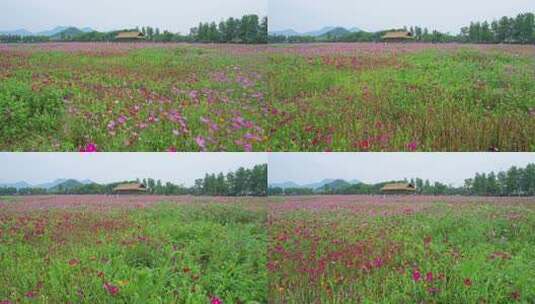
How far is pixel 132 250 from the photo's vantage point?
5508mm

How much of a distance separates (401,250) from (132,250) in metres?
2.60

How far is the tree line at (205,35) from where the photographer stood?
6206mm

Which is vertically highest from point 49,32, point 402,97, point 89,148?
point 49,32

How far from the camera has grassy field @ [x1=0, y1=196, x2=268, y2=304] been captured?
515 centimetres

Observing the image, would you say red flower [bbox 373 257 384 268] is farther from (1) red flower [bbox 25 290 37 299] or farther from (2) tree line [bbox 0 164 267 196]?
(1) red flower [bbox 25 290 37 299]

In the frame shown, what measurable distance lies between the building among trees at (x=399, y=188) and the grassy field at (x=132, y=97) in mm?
1409

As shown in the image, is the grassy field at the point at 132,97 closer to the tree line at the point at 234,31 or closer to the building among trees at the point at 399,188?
the tree line at the point at 234,31

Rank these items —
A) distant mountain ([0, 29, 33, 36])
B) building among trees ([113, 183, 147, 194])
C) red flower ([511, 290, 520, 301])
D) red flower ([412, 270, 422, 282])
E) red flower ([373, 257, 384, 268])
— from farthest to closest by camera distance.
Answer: distant mountain ([0, 29, 33, 36]) < building among trees ([113, 183, 147, 194]) < red flower ([373, 257, 384, 268]) < red flower ([412, 270, 422, 282]) < red flower ([511, 290, 520, 301])

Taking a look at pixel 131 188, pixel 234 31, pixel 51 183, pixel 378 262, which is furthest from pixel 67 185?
pixel 378 262

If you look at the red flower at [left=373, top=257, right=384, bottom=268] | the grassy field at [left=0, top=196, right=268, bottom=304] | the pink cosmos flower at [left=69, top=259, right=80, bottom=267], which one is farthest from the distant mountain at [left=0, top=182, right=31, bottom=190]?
the red flower at [left=373, top=257, right=384, bottom=268]

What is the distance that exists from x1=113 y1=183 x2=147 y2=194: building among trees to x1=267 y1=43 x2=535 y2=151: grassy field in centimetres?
151

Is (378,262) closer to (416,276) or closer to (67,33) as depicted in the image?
(416,276)

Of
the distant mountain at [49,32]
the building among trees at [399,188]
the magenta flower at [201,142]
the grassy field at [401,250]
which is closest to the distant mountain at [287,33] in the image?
the magenta flower at [201,142]

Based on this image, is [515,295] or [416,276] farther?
[416,276]
